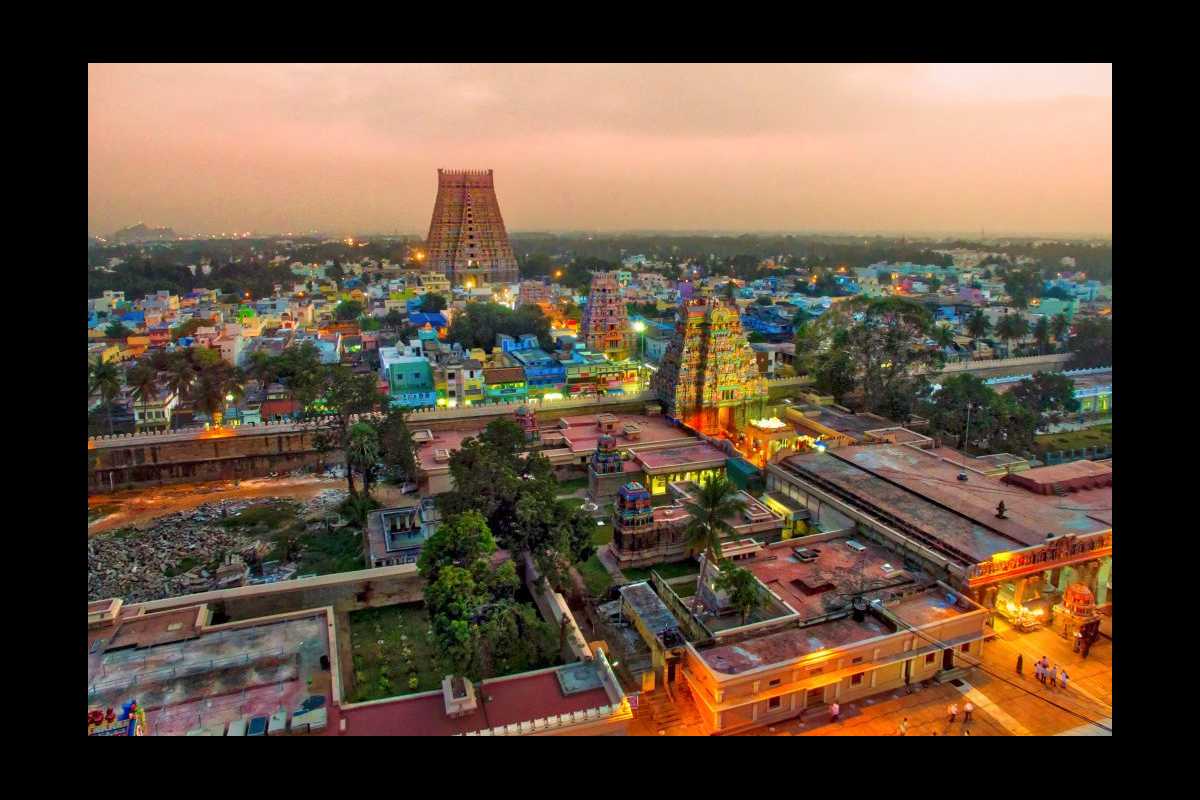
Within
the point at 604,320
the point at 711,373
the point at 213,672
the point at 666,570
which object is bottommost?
the point at 213,672

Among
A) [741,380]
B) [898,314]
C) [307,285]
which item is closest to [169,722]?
[741,380]

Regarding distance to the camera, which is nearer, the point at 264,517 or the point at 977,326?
the point at 264,517

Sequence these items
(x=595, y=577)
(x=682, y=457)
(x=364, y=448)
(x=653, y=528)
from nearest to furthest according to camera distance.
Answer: (x=595, y=577)
(x=653, y=528)
(x=364, y=448)
(x=682, y=457)

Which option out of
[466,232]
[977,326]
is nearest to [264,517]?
[977,326]

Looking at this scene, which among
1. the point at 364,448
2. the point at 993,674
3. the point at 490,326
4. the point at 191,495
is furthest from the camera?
the point at 490,326

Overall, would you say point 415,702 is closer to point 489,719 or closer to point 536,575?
point 489,719

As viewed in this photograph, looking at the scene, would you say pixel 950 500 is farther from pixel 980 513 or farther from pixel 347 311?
pixel 347 311

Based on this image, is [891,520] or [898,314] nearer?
[891,520]
